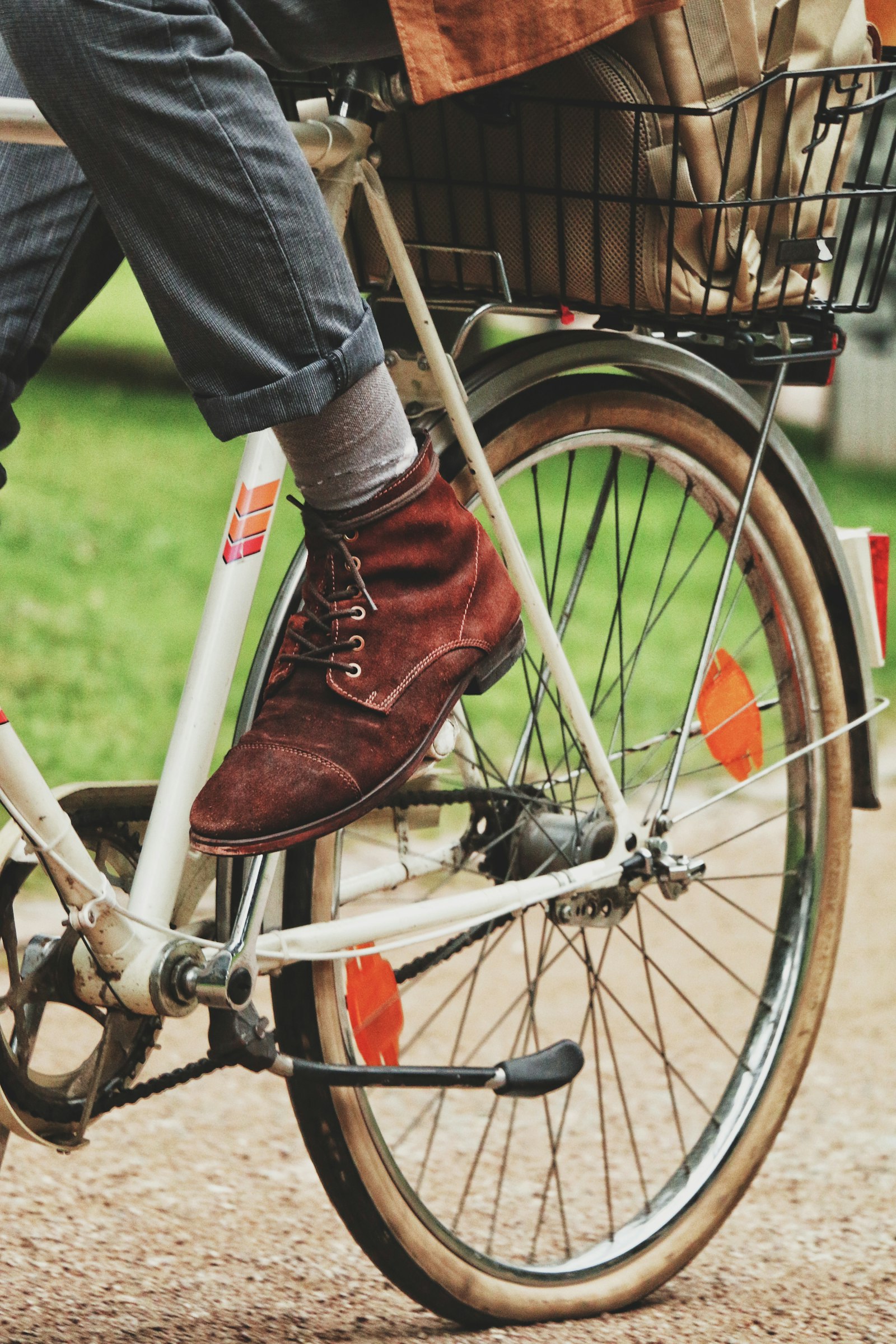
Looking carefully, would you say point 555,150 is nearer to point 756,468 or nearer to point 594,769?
point 756,468

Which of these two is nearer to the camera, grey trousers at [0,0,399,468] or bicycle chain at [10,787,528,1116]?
grey trousers at [0,0,399,468]

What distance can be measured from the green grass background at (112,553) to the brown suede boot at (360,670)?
9.21 feet

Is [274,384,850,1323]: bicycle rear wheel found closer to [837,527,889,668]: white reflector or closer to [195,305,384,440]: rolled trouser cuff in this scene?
[837,527,889,668]: white reflector

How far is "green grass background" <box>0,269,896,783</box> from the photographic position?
4.63m

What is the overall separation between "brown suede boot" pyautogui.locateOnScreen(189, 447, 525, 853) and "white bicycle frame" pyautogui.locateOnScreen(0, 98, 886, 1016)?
0.38 feet

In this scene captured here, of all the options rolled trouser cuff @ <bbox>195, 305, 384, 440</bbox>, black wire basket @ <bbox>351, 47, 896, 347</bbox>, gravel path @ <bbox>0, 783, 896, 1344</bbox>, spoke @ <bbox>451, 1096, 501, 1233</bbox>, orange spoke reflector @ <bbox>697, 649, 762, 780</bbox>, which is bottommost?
gravel path @ <bbox>0, 783, 896, 1344</bbox>

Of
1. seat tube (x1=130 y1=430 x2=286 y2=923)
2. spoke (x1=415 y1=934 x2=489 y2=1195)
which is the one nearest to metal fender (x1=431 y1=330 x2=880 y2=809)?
seat tube (x1=130 y1=430 x2=286 y2=923)

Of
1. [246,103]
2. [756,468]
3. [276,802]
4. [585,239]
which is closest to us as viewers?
[246,103]

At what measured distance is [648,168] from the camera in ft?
5.11

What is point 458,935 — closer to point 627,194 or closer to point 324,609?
point 324,609

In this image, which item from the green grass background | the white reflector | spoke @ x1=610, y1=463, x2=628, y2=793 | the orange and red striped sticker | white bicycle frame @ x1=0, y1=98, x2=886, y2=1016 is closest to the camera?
white bicycle frame @ x1=0, y1=98, x2=886, y2=1016

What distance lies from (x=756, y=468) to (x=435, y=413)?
48 centimetres

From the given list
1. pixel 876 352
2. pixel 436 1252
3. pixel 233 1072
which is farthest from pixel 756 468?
pixel 876 352

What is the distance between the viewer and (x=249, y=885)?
153 centimetres
